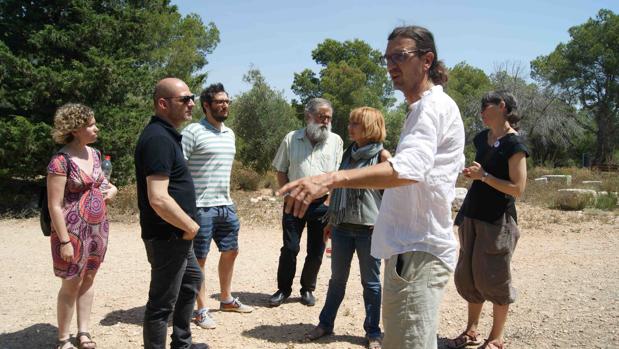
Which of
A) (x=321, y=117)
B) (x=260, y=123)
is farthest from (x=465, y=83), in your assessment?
(x=321, y=117)

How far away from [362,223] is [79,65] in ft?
33.8

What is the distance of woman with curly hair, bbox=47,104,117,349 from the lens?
345 cm

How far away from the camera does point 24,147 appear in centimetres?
1106

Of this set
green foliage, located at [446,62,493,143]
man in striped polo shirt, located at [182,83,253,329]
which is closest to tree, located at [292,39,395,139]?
green foliage, located at [446,62,493,143]

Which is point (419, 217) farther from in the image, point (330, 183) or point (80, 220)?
point (80, 220)

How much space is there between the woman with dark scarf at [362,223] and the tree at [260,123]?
1730 centimetres

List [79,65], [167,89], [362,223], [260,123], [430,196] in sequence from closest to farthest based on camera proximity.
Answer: [430,196] → [167,89] → [362,223] → [79,65] → [260,123]

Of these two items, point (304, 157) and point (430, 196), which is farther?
point (304, 157)

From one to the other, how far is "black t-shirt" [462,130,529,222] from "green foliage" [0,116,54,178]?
34.2 ft

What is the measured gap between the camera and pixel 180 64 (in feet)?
62.2

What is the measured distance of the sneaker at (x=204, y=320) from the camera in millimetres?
4234

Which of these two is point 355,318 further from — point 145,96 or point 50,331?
point 145,96

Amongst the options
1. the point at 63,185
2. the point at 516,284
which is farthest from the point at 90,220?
the point at 516,284

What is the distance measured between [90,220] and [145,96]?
11060mm
